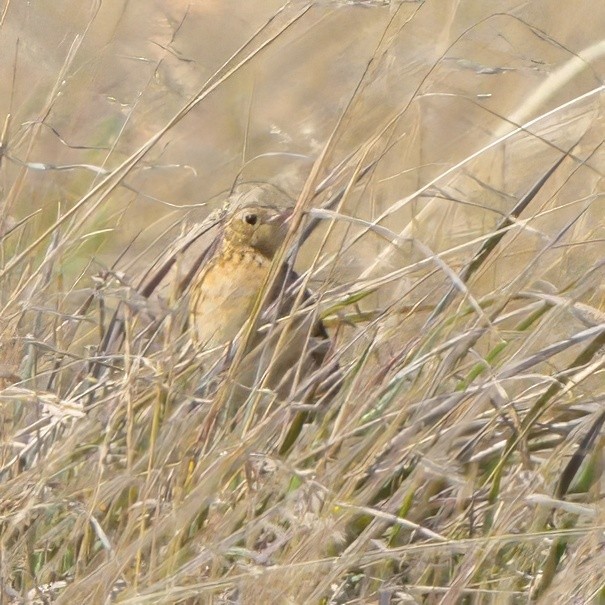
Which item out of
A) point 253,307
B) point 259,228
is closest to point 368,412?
point 253,307

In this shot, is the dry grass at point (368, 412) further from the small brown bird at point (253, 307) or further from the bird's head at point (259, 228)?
the bird's head at point (259, 228)

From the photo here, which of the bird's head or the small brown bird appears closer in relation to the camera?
the small brown bird

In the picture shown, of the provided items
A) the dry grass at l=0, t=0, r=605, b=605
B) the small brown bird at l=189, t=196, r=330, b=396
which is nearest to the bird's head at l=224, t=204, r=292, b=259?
the small brown bird at l=189, t=196, r=330, b=396

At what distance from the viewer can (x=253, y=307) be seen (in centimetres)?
163

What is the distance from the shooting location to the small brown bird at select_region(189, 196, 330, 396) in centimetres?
156

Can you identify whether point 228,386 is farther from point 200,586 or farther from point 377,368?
point 200,586

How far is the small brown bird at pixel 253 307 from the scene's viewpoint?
1.56m

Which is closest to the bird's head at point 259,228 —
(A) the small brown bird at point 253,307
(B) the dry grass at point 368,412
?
(A) the small brown bird at point 253,307

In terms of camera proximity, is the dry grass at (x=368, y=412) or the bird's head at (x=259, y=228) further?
the bird's head at (x=259, y=228)

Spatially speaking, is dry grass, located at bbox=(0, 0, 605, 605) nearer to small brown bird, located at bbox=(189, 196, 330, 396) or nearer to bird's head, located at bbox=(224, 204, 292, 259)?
small brown bird, located at bbox=(189, 196, 330, 396)

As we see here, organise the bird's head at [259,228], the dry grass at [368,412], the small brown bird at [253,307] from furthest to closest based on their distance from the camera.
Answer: the bird's head at [259,228] → the small brown bird at [253,307] → the dry grass at [368,412]

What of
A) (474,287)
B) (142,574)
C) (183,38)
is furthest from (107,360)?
(183,38)

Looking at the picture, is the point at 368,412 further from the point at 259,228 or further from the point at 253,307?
the point at 259,228

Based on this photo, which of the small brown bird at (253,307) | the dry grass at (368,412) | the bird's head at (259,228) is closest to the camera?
Result: the dry grass at (368,412)
